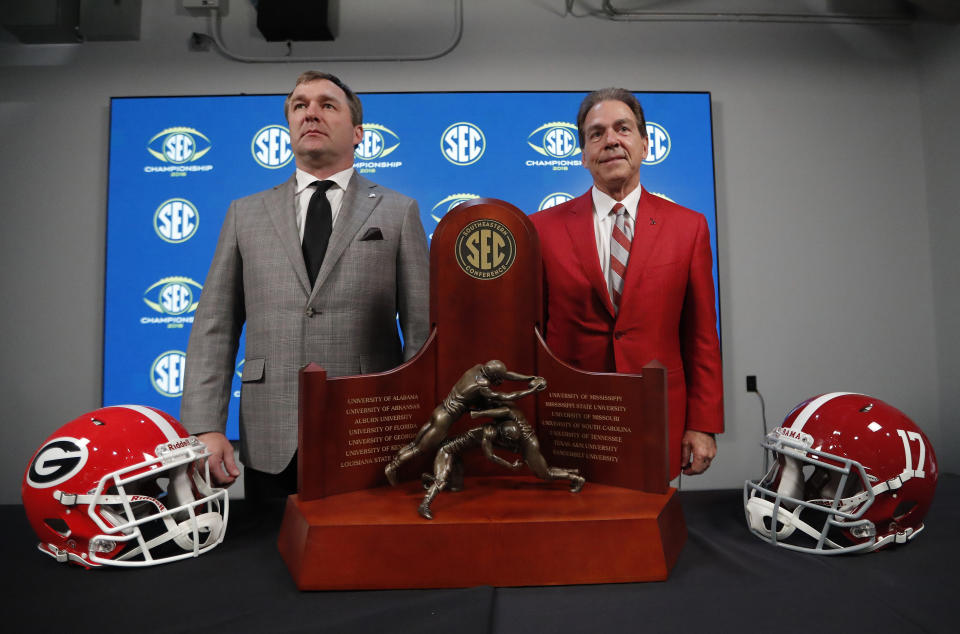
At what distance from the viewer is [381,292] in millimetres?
1543

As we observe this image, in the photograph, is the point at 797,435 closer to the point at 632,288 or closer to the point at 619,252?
the point at 632,288

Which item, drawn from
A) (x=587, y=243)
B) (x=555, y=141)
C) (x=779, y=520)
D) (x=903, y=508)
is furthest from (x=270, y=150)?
(x=903, y=508)

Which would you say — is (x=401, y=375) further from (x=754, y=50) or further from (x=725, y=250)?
(x=754, y=50)

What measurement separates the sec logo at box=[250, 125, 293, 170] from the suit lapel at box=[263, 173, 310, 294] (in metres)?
1.64

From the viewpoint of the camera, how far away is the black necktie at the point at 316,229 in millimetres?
1542

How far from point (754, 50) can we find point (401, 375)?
10.3ft

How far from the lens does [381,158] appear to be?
313cm

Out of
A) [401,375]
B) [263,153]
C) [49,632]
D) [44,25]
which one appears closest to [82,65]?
[44,25]

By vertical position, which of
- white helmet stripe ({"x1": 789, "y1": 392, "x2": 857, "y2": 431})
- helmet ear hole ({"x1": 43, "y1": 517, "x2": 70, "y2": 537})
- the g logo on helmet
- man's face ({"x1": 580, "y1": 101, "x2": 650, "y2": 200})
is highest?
man's face ({"x1": 580, "y1": 101, "x2": 650, "y2": 200})

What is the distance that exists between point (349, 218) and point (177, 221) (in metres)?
2.00

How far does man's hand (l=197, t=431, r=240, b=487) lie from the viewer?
1.39 metres

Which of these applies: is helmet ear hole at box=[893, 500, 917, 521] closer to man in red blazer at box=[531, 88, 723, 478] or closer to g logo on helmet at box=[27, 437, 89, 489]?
man in red blazer at box=[531, 88, 723, 478]

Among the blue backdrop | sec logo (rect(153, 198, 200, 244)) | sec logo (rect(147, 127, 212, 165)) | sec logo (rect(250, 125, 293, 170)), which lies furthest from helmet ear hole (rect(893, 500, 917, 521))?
sec logo (rect(147, 127, 212, 165))

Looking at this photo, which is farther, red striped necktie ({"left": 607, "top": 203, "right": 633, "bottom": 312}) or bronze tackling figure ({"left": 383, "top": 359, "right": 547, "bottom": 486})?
red striped necktie ({"left": 607, "top": 203, "right": 633, "bottom": 312})
